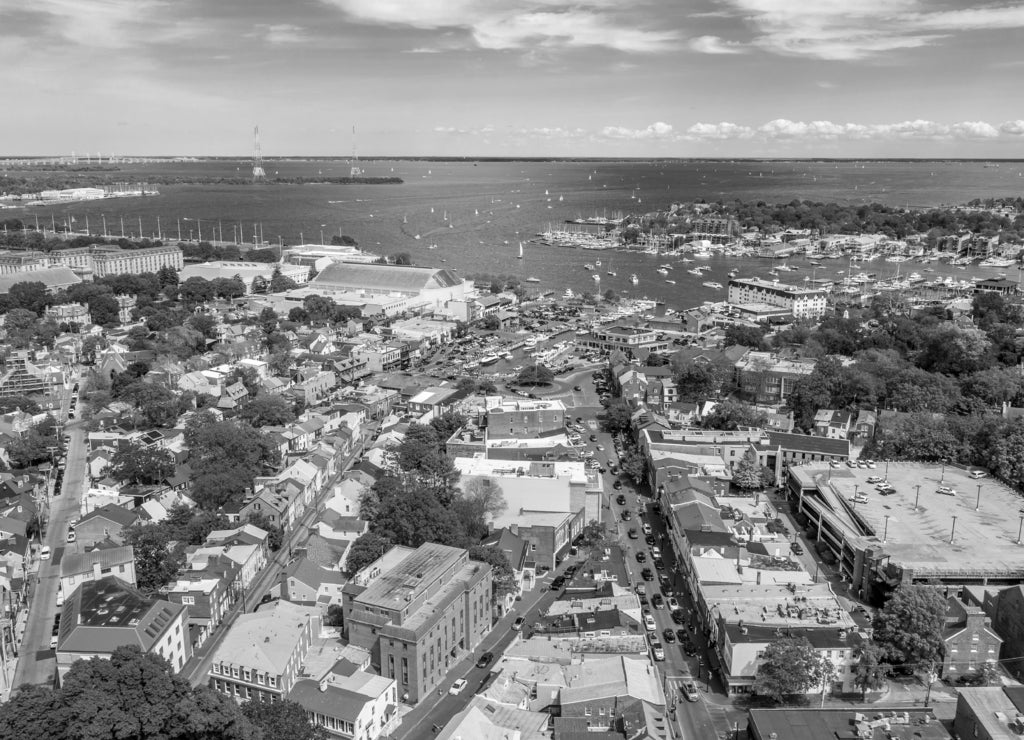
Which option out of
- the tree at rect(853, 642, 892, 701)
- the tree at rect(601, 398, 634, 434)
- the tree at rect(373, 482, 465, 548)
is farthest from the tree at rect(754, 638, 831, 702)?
the tree at rect(601, 398, 634, 434)

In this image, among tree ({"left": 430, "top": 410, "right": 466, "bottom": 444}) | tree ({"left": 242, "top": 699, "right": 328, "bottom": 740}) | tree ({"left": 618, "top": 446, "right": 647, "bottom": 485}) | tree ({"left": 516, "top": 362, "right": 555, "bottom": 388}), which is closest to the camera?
tree ({"left": 242, "top": 699, "right": 328, "bottom": 740})

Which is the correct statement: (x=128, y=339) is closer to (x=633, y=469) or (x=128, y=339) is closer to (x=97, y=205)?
(x=633, y=469)

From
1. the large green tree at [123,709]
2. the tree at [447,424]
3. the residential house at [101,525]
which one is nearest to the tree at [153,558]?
the residential house at [101,525]

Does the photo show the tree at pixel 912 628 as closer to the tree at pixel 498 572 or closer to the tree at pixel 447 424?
the tree at pixel 498 572

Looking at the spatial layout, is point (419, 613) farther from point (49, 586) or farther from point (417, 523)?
point (49, 586)

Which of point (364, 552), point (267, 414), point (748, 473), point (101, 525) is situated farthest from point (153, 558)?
point (748, 473)

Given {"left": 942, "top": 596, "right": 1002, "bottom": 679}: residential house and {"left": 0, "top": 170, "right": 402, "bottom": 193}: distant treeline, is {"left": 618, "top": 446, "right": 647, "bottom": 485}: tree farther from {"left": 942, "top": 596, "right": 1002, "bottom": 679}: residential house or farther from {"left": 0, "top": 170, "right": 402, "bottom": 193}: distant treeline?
{"left": 0, "top": 170, "right": 402, "bottom": 193}: distant treeline
